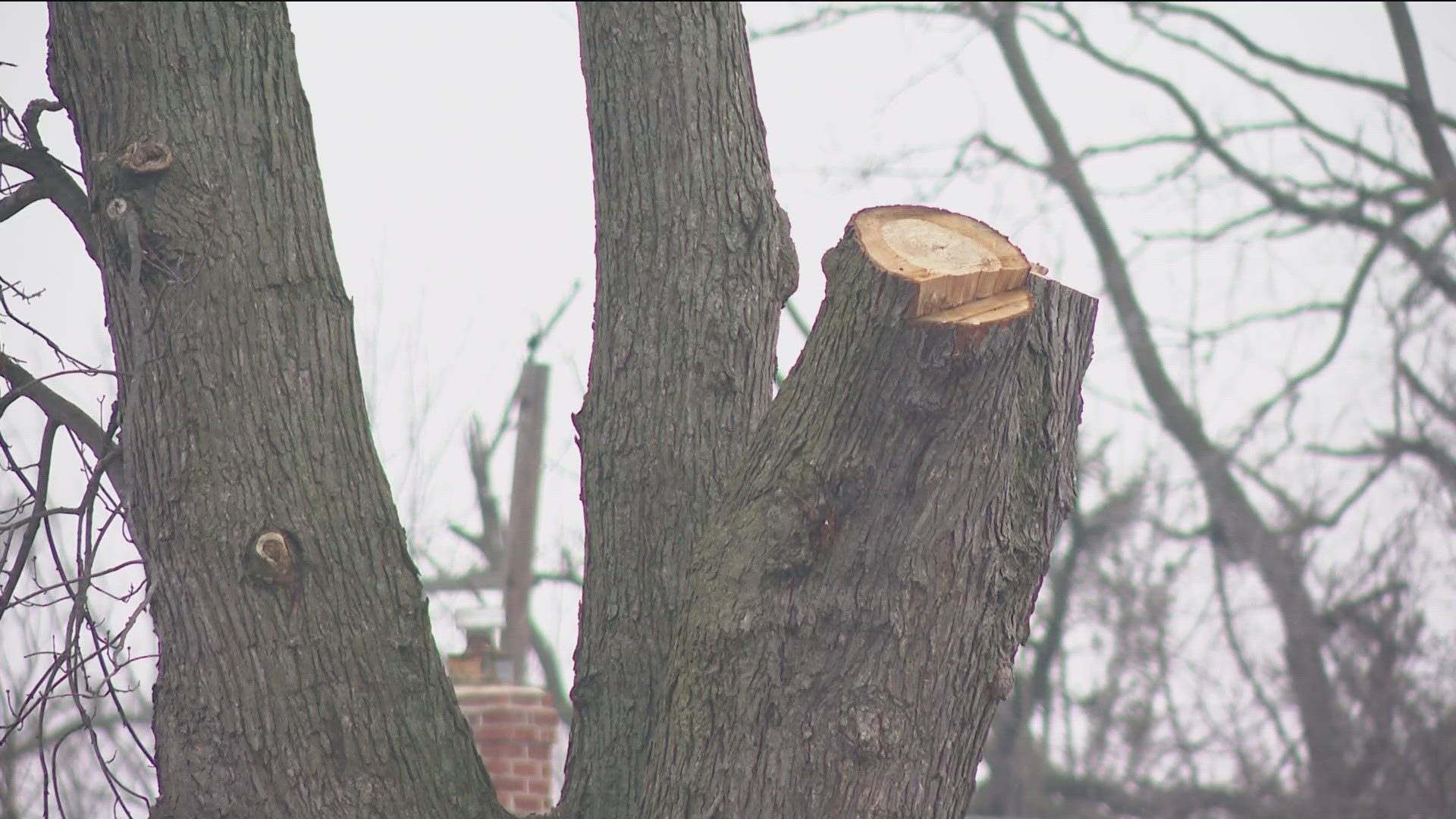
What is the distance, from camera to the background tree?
6.54ft

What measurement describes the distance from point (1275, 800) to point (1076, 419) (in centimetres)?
814

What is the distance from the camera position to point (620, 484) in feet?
8.45

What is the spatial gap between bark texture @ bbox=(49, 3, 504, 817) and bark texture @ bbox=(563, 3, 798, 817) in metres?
0.31

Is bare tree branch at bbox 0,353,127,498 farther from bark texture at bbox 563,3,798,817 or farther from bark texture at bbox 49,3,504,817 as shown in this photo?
bark texture at bbox 563,3,798,817

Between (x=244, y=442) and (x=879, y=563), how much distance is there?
1.10 m

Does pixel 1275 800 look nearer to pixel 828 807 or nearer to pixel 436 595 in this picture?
pixel 828 807

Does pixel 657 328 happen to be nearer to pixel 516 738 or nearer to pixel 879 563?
pixel 879 563

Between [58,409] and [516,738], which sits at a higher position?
[58,409]

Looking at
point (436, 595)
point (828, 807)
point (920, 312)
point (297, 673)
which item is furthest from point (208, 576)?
point (436, 595)

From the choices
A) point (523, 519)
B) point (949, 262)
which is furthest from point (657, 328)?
point (523, 519)

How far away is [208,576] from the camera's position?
216 cm

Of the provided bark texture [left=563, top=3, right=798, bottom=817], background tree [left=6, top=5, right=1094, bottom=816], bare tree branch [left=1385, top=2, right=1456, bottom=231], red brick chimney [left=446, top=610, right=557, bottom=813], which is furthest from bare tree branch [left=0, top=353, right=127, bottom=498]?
bare tree branch [left=1385, top=2, right=1456, bottom=231]

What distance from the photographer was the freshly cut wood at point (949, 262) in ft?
6.44

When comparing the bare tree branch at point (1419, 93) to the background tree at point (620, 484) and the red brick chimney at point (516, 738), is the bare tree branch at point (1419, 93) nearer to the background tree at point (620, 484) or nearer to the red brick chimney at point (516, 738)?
the red brick chimney at point (516, 738)
